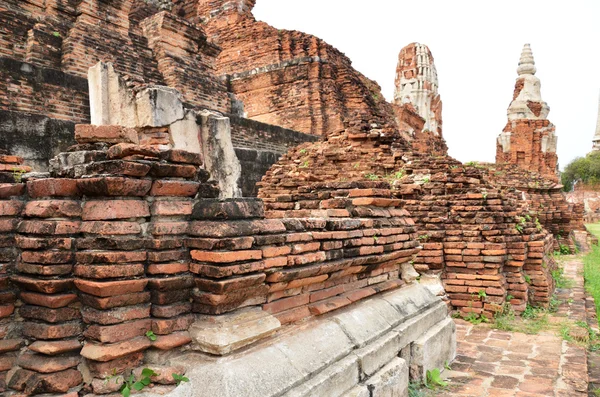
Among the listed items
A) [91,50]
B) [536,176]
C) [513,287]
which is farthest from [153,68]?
[536,176]

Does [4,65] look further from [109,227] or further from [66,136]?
[109,227]

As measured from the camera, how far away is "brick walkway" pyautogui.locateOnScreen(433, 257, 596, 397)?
3.68 meters

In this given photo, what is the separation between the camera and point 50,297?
204 centimetres

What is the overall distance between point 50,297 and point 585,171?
50551 mm

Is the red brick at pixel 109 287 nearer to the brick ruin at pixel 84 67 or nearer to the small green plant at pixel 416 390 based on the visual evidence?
the small green plant at pixel 416 390

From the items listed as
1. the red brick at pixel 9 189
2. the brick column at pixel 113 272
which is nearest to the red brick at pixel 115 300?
the brick column at pixel 113 272

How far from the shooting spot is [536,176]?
1459 cm

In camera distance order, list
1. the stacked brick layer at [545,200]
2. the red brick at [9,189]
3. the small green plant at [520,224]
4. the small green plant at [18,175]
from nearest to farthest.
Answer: the red brick at [9,189] < the small green plant at [18,175] < the small green plant at [520,224] < the stacked brick layer at [545,200]

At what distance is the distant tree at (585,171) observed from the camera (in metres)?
42.0

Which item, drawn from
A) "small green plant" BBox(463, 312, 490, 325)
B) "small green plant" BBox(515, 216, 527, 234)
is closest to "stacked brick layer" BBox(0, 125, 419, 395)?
"small green plant" BBox(463, 312, 490, 325)

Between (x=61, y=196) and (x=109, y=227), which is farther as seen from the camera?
(x=61, y=196)

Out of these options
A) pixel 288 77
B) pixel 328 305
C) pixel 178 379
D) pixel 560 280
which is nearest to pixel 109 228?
pixel 178 379

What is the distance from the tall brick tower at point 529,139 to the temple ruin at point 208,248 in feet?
49.2

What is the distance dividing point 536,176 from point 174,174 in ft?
48.0
